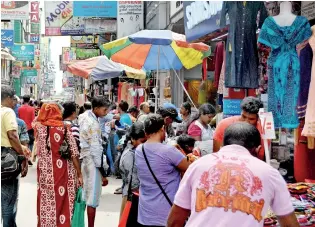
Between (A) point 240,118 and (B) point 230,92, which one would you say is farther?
(B) point 230,92

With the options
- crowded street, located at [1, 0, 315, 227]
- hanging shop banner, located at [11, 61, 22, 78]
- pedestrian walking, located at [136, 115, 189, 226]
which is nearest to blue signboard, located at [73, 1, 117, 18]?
crowded street, located at [1, 0, 315, 227]

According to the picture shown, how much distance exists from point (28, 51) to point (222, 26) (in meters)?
36.8

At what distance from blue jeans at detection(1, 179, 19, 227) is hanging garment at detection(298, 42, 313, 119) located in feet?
11.3

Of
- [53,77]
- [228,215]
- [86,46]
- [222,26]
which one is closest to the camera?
[228,215]

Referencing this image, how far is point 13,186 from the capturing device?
677 centimetres

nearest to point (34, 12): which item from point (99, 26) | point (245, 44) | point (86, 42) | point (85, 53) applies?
point (86, 42)

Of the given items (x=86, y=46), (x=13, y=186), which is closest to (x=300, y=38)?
(x=13, y=186)

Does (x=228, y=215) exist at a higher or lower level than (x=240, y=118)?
lower

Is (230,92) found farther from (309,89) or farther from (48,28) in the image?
(48,28)

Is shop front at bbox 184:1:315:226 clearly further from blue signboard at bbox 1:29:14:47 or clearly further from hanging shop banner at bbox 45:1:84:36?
blue signboard at bbox 1:29:14:47

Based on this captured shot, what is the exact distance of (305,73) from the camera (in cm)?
509

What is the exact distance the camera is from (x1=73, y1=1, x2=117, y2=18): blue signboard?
25875 mm

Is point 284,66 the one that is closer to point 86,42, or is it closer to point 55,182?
point 55,182

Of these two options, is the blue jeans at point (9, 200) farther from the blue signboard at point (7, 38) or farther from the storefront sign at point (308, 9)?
the blue signboard at point (7, 38)
